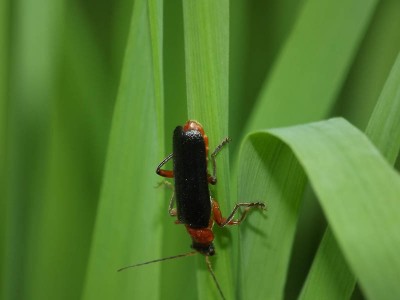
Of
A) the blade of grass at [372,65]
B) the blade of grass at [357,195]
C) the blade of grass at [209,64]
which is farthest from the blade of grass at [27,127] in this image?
the blade of grass at [372,65]

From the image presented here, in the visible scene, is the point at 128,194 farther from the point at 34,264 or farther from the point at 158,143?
the point at 34,264

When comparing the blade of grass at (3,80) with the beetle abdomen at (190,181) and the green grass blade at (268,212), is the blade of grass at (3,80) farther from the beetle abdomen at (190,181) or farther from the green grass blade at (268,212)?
the green grass blade at (268,212)

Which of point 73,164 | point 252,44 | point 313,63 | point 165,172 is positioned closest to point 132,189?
point 165,172

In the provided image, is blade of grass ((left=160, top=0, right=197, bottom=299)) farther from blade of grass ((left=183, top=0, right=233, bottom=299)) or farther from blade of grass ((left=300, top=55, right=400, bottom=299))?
blade of grass ((left=300, top=55, right=400, bottom=299))

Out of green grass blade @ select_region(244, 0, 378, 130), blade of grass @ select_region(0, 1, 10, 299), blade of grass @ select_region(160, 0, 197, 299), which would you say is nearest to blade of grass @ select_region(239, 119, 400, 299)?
green grass blade @ select_region(244, 0, 378, 130)

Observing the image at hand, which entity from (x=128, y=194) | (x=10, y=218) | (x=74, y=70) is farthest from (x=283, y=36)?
(x=10, y=218)
